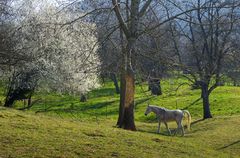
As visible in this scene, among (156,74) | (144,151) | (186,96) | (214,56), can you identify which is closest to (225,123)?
(214,56)

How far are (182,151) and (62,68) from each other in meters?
24.6

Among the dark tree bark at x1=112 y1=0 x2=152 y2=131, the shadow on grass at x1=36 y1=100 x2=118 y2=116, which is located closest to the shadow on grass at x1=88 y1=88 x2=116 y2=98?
the shadow on grass at x1=36 y1=100 x2=118 y2=116

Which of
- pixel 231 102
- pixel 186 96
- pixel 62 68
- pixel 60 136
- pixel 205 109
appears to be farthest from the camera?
pixel 186 96

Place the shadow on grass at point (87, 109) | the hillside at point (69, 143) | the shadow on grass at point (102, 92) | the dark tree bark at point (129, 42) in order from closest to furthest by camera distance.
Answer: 1. the hillside at point (69, 143)
2. the dark tree bark at point (129, 42)
3. the shadow on grass at point (87, 109)
4. the shadow on grass at point (102, 92)

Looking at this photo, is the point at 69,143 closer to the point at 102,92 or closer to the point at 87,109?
the point at 87,109

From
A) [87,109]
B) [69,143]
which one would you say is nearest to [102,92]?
[87,109]

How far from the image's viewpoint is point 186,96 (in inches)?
1980

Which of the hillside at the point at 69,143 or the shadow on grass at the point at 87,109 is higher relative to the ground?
the hillside at the point at 69,143

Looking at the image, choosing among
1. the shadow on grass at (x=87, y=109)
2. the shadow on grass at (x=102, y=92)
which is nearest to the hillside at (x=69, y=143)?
the shadow on grass at (x=87, y=109)

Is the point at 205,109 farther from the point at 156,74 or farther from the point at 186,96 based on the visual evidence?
the point at 186,96

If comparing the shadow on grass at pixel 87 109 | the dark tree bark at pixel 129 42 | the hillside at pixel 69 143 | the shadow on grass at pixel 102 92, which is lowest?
the shadow on grass at pixel 87 109

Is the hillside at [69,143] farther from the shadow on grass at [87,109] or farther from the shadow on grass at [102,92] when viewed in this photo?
the shadow on grass at [102,92]

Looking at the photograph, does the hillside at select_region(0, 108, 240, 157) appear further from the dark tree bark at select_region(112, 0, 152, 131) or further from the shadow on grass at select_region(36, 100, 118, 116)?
the shadow on grass at select_region(36, 100, 118, 116)

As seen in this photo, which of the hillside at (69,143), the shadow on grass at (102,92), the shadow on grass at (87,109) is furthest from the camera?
the shadow on grass at (102,92)
